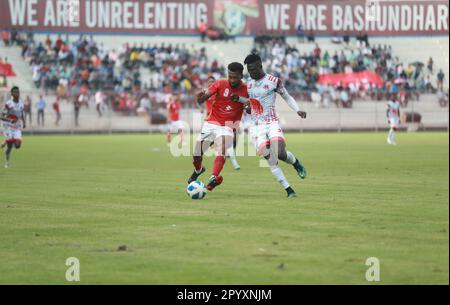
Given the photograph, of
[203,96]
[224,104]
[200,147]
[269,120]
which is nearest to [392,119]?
[200,147]

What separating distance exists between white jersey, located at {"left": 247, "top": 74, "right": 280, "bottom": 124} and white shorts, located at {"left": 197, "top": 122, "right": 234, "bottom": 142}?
2.34 ft

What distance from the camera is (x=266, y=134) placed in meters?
17.5

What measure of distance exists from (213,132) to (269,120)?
3.84 ft

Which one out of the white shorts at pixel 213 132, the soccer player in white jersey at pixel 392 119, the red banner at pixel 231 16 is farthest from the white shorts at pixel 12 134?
the red banner at pixel 231 16

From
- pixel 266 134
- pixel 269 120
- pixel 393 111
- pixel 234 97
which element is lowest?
pixel 393 111

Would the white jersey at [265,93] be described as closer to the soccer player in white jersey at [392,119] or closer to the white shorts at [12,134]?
the white shorts at [12,134]

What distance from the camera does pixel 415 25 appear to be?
6769 centimetres

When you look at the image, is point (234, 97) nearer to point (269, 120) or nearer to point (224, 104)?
point (224, 104)

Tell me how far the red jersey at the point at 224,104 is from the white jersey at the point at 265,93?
357mm

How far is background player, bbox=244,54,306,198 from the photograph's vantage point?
17125 millimetres

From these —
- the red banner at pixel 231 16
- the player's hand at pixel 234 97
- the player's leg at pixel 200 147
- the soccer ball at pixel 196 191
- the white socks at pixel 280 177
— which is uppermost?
the red banner at pixel 231 16

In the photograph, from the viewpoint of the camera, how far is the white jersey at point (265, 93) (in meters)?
17.3
